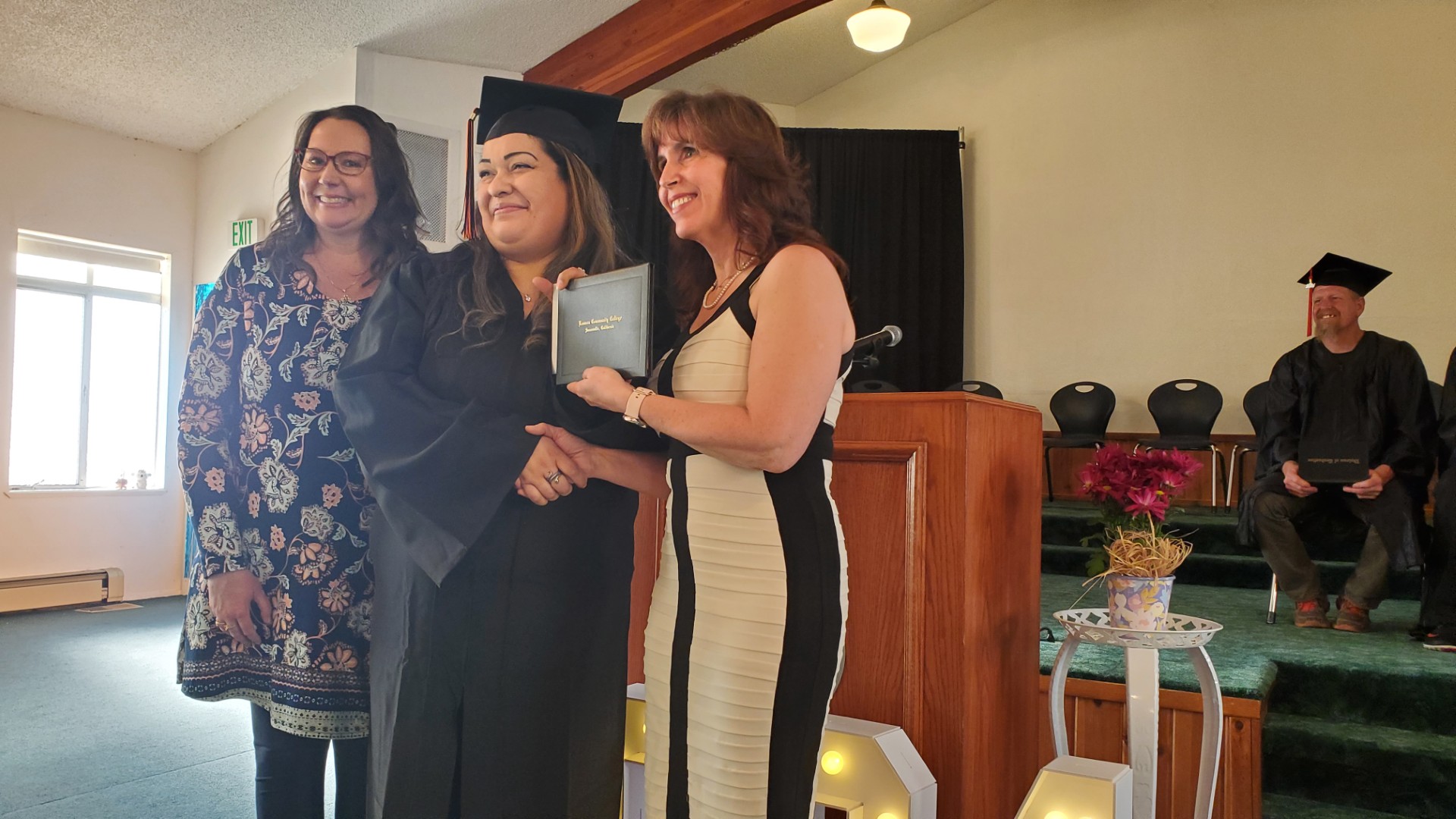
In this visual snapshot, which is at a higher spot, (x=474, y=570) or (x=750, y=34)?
(x=750, y=34)

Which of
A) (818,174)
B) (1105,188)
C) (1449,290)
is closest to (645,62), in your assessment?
(818,174)

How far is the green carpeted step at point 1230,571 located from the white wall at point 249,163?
4.66 metres

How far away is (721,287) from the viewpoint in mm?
1379

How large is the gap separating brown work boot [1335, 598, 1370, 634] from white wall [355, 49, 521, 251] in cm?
457

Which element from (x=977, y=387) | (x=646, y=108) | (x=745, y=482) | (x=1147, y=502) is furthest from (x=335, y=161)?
(x=977, y=387)

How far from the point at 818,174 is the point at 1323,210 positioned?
340cm

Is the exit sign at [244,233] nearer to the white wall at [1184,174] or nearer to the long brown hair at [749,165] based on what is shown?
the long brown hair at [749,165]

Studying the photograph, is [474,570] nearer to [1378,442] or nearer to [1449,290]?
[1378,442]

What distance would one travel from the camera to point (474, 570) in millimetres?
1362

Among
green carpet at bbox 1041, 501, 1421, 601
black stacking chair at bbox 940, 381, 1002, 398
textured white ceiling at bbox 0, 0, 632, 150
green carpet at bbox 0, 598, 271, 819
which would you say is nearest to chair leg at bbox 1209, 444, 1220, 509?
green carpet at bbox 1041, 501, 1421, 601

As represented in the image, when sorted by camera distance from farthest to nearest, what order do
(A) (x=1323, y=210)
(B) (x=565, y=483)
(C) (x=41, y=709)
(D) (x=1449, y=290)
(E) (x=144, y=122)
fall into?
1. (E) (x=144, y=122)
2. (A) (x=1323, y=210)
3. (D) (x=1449, y=290)
4. (C) (x=41, y=709)
5. (B) (x=565, y=483)

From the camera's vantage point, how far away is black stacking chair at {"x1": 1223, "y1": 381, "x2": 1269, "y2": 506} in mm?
5762

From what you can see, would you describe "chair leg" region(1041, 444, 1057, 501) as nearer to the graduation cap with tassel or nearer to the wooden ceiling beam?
the wooden ceiling beam

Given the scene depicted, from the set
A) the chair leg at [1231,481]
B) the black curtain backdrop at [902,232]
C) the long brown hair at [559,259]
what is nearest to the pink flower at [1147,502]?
the long brown hair at [559,259]
